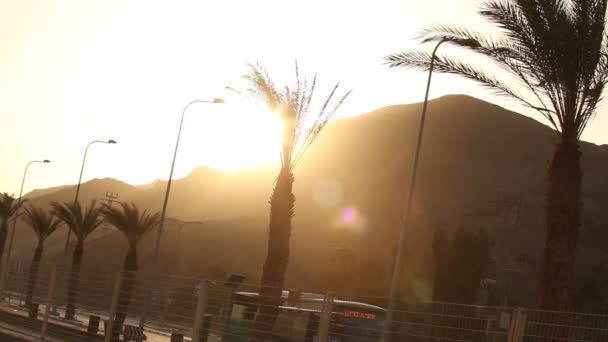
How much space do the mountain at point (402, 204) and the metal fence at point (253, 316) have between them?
207 feet

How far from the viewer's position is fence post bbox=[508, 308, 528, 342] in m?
9.53

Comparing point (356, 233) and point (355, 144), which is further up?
point (355, 144)

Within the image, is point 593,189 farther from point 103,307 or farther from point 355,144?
point 103,307

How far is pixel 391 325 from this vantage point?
38.6 ft

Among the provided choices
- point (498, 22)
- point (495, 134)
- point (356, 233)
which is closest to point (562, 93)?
point (498, 22)

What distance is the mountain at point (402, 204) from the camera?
4513 inches

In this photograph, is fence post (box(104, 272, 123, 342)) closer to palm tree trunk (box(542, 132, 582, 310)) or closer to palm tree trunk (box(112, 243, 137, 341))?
palm tree trunk (box(112, 243, 137, 341))

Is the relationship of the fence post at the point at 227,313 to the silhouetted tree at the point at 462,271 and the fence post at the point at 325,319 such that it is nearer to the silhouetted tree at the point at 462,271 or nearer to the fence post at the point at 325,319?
the fence post at the point at 325,319

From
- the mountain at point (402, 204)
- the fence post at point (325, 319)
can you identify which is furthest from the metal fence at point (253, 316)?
the mountain at point (402, 204)

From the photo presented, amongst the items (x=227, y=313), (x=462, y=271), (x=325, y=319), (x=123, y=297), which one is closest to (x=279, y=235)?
(x=123, y=297)

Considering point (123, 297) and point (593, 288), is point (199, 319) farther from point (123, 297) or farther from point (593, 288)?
point (593, 288)

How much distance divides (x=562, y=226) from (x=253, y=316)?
6102mm

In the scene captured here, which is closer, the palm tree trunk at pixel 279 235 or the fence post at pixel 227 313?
the fence post at pixel 227 313

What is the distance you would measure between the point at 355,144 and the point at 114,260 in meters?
74.5
